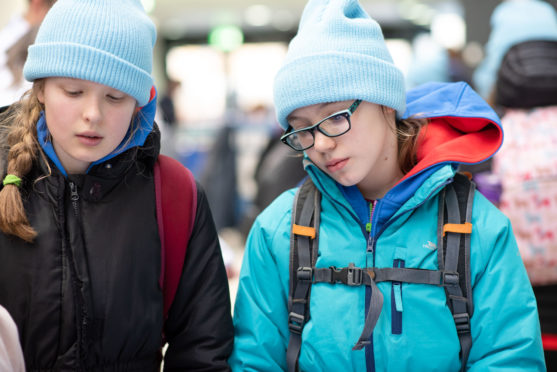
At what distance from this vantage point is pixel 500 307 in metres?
1.64

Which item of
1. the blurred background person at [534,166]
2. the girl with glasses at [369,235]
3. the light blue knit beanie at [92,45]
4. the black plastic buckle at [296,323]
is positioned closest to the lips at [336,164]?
the girl with glasses at [369,235]

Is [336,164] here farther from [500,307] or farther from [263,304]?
[500,307]

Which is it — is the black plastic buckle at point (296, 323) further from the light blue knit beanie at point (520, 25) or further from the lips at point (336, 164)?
the light blue knit beanie at point (520, 25)

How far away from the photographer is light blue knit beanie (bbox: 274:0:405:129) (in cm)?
170

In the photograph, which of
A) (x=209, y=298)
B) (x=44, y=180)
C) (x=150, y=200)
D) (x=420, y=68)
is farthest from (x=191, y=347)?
(x=420, y=68)

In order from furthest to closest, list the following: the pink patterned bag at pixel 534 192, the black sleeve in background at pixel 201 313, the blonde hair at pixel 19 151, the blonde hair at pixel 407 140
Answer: the pink patterned bag at pixel 534 192 < the blonde hair at pixel 407 140 < the black sleeve in background at pixel 201 313 < the blonde hair at pixel 19 151

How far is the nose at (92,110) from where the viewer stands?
1.57 m

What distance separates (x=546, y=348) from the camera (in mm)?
2396

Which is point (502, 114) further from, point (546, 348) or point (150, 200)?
point (150, 200)

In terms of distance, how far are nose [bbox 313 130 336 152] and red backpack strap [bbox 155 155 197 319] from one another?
1.42 ft

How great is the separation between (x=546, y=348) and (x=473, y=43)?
20.8 ft

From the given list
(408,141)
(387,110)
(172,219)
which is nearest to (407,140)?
(408,141)

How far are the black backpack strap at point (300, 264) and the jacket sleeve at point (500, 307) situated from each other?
48 centimetres

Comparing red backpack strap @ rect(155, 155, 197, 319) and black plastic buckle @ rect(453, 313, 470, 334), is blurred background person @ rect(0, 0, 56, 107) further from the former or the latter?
black plastic buckle @ rect(453, 313, 470, 334)
